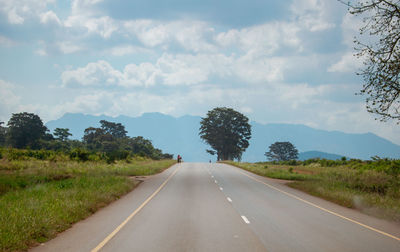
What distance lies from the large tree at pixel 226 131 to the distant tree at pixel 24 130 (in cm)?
4063

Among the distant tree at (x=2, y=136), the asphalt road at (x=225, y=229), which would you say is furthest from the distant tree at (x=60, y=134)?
the asphalt road at (x=225, y=229)

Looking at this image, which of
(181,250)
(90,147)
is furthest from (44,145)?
(181,250)

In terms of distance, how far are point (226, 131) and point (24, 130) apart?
4882cm

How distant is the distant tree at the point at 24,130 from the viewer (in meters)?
88.1

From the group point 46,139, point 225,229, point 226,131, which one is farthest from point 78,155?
point 226,131

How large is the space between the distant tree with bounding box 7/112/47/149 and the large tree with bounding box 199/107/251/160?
4063 cm

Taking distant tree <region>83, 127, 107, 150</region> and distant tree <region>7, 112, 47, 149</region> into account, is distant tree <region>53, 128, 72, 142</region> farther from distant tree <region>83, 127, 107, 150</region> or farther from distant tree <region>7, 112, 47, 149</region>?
distant tree <region>7, 112, 47, 149</region>

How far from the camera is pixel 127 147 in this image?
10412cm

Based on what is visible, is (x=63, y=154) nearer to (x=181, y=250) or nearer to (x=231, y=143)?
(x=181, y=250)

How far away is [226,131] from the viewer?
105m

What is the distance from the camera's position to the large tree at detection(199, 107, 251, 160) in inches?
4131

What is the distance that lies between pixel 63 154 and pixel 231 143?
213 feet

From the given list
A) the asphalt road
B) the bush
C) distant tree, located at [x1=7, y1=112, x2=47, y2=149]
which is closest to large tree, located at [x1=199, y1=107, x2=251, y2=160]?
distant tree, located at [x1=7, y1=112, x2=47, y2=149]

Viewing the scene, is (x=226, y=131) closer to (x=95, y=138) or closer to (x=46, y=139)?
(x=95, y=138)
